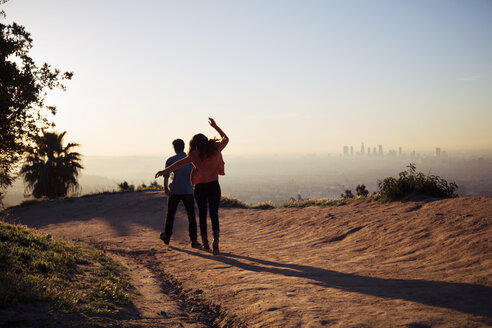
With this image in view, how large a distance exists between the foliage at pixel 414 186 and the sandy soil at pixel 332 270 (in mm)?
865

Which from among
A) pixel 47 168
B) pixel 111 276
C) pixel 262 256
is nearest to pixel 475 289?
pixel 262 256

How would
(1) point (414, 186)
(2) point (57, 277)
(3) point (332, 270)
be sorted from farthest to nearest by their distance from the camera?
(1) point (414, 186), (3) point (332, 270), (2) point (57, 277)

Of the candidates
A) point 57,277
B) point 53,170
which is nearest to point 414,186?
point 57,277

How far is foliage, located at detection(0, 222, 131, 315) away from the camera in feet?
11.6

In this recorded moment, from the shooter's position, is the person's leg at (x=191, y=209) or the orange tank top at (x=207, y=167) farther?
the person's leg at (x=191, y=209)

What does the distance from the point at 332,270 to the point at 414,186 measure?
6088 millimetres

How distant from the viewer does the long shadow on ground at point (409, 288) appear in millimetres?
3502

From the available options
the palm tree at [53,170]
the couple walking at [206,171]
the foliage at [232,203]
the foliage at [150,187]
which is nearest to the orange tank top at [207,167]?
the couple walking at [206,171]

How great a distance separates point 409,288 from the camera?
4.14 m

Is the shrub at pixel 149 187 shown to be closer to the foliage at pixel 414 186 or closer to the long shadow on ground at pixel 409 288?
the foliage at pixel 414 186

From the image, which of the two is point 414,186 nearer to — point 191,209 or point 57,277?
point 191,209

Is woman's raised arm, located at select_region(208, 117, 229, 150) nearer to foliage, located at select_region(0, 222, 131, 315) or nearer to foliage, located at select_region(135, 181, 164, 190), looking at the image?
foliage, located at select_region(0, 222, 131, 315)

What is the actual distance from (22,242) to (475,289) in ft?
22.8

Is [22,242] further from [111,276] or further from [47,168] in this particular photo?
[47,168]
